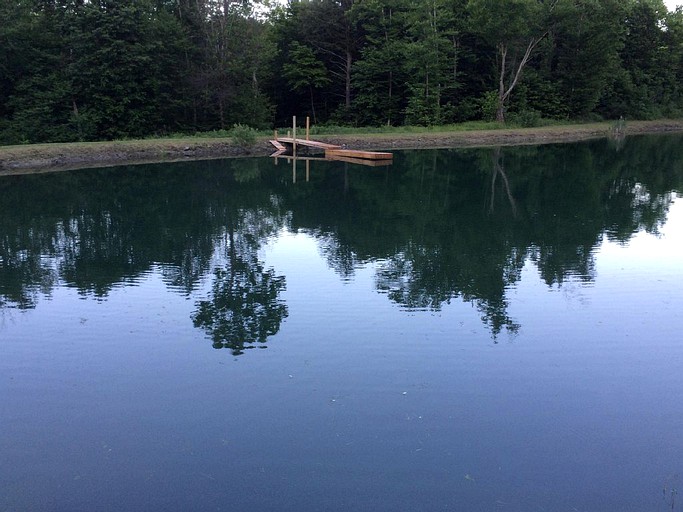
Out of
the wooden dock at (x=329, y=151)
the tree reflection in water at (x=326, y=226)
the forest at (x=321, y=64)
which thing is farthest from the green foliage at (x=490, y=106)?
the tree reflection in water at (x=326, y=226)

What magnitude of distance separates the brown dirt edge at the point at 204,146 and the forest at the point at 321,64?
2211 mm

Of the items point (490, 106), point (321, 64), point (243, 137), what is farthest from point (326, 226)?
point (321, 64)

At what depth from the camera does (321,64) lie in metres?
39.9

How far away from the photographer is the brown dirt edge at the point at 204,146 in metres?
25.6

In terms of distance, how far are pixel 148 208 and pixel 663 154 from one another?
23.0 metres

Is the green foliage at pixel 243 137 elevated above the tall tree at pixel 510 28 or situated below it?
below

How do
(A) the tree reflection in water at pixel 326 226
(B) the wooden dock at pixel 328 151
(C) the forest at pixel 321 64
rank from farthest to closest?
1. (C) the forest at pixel 321 64
2. (B) the wooden dock at pixel 328 151
3. (A) the tree reflection in water at pixel 326 226

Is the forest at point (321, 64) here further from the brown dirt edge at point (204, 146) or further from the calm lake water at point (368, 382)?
the calm lake water at point (368, 382)

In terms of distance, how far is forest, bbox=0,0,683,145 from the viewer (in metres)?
31.9

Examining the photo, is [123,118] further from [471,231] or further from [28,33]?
[471,231]

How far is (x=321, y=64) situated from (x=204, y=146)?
1270 centimetres

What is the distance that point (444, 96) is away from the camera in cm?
4056

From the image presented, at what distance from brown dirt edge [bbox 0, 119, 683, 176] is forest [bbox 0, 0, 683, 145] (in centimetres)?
221

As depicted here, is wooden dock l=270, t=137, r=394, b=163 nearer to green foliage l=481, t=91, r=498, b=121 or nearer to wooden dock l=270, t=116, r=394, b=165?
wooden dock l=270, t=116, r=394, b=165
